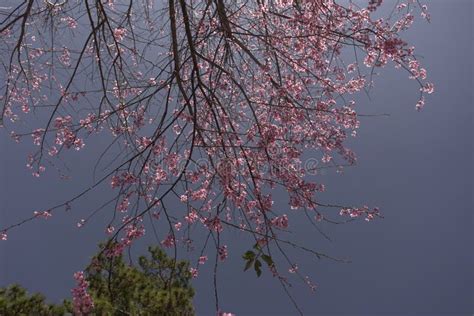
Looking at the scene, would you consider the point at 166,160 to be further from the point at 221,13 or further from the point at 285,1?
the point at 285,1

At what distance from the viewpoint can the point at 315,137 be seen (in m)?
4.98

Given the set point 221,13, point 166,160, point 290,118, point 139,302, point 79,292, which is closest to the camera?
point 79,292

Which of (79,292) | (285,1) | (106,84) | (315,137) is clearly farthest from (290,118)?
(79,292)

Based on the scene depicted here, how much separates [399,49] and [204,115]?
1.80 m

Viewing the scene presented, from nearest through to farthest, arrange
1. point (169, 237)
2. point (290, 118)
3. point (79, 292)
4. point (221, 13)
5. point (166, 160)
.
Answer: point (79, 292)
point (169, 237)
point (221, 13)
point (166, 160)
point (290, 118)

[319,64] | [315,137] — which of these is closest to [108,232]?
[315,137]

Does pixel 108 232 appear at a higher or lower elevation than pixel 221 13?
lower

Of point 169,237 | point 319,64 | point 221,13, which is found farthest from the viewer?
point 319,64

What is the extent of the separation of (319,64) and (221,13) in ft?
4.85

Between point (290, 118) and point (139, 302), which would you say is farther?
point (139, 302)

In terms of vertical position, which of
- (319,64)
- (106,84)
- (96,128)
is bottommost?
(96,128)

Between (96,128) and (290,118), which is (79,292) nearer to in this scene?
(96,128)

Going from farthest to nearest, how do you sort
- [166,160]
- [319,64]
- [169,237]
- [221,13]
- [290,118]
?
[319,64]
[290,118]
[166,160]
[221,13]
[169,237]

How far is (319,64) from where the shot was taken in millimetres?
5129
